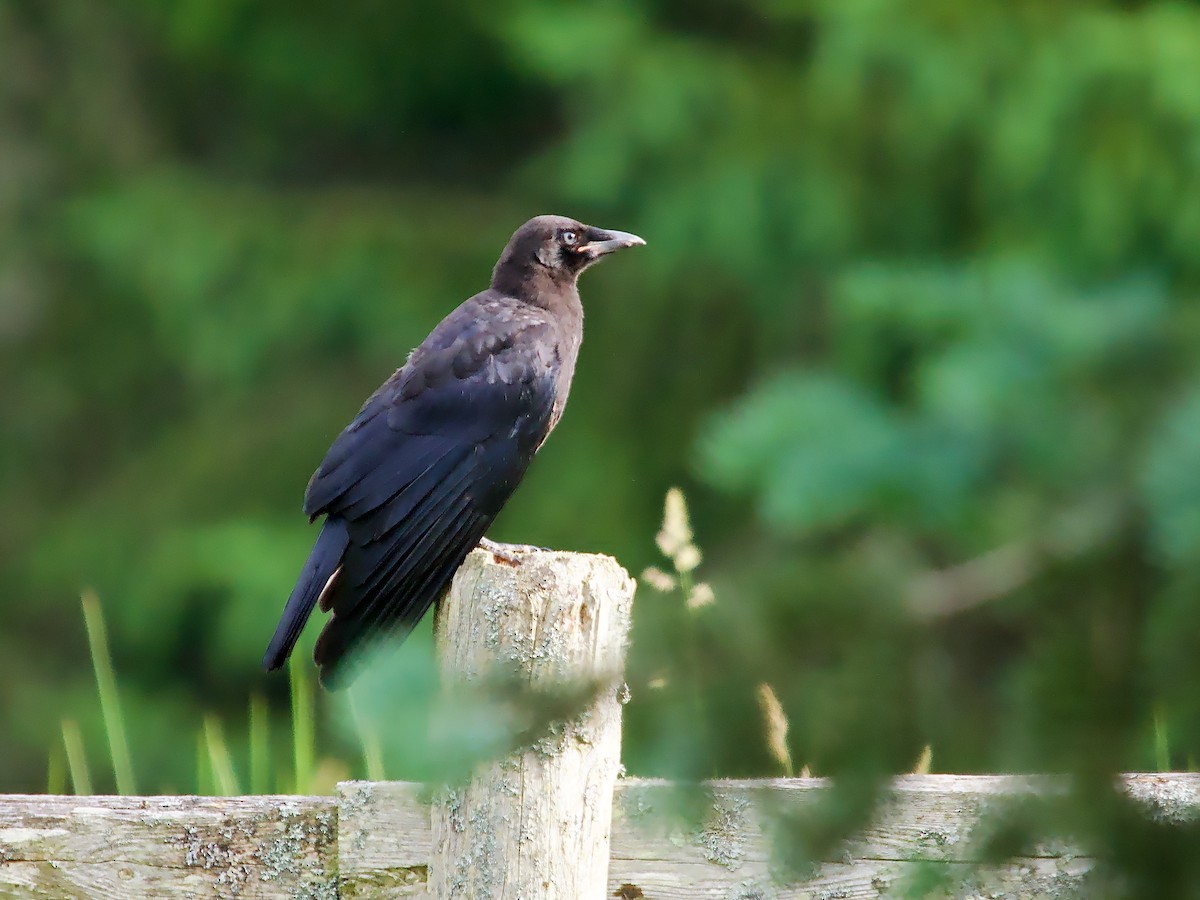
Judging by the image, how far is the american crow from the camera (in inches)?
110

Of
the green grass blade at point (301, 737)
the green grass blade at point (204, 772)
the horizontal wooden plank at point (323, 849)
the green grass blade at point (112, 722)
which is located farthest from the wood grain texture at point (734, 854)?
the green grass blade at point (204, 772)

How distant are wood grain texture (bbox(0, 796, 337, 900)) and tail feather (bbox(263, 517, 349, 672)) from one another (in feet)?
2.27

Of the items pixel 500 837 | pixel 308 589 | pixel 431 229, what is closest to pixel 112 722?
pixel 308 589

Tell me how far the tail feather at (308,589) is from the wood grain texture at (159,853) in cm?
69

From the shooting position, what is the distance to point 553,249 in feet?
12.4

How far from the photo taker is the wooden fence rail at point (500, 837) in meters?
1.75

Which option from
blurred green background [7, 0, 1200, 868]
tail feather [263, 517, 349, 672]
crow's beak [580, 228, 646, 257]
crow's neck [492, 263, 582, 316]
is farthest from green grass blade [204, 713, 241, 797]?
crow's beak [580, 228, 646, 257]

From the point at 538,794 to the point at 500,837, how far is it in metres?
0.07

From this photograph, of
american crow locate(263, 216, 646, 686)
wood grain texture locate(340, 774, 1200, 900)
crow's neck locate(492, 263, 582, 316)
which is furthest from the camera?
crow's neck locate(492, 263, 582, 316)

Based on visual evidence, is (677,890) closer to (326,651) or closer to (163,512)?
(326,651)

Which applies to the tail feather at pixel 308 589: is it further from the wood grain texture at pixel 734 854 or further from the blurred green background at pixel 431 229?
the wood grain texture at pixel 734 854

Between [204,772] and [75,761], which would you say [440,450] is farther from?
[75,761]

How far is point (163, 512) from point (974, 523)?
7.10 meters

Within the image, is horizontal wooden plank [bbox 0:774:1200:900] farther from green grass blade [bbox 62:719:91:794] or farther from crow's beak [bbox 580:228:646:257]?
crow's beak [bbox 580:228:646:257]
